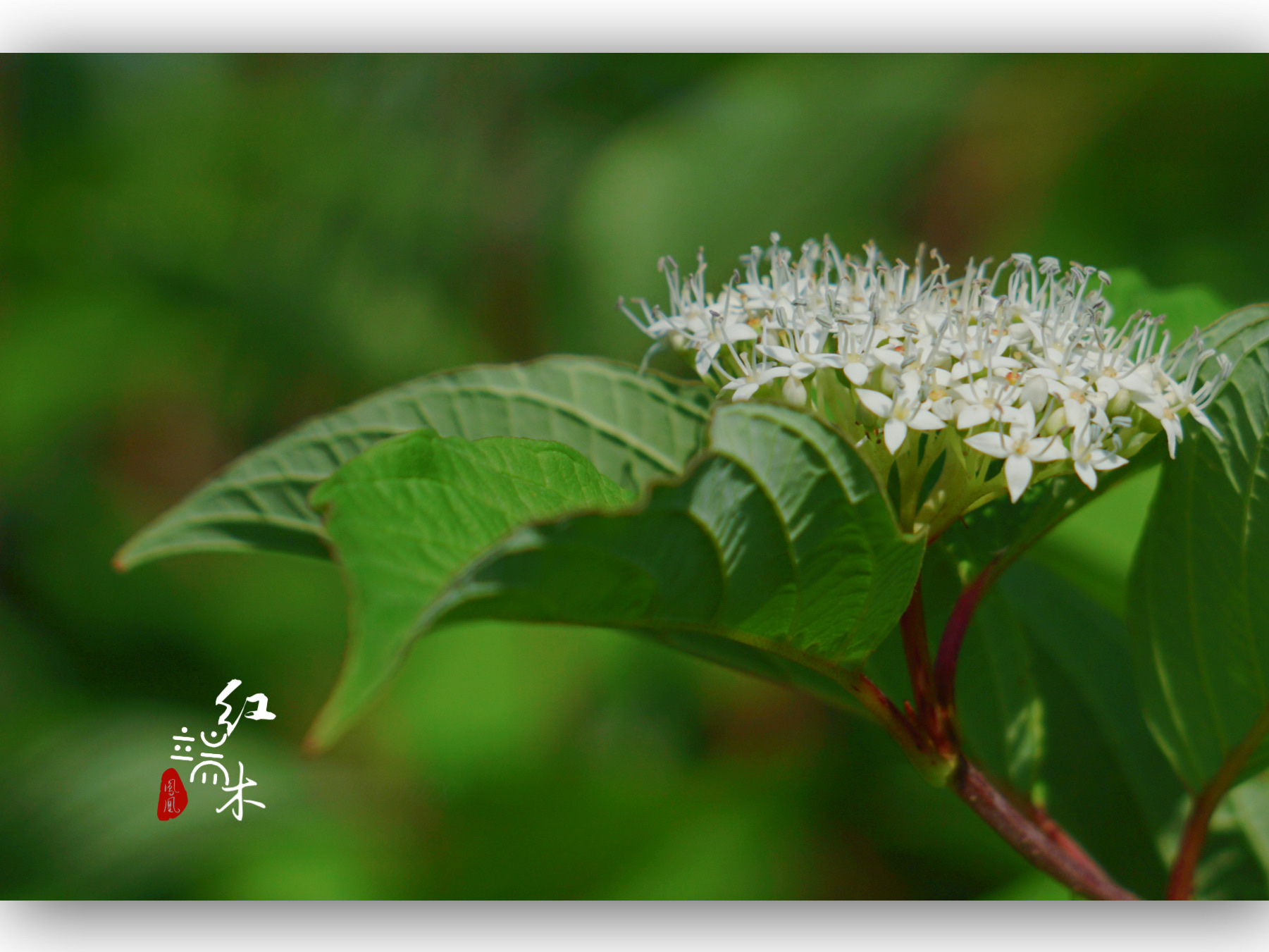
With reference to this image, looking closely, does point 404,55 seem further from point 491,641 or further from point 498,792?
point 498,792

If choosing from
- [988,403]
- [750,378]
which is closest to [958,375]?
[988,403]

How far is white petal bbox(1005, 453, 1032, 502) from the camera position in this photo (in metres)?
0.53

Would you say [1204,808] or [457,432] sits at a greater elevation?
[457,432]

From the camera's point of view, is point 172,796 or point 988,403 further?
point 172,796

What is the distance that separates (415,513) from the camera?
466mm

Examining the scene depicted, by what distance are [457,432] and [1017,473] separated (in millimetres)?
384

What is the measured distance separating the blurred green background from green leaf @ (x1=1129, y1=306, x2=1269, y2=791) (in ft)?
2.90

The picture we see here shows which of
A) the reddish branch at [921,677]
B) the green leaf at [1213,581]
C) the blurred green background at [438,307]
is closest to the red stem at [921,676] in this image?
the reddish branch at [921,677]

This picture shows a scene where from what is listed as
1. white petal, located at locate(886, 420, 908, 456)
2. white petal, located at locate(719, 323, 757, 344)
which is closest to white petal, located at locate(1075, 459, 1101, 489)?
white petal, located at locate(886, 420, 908, 456)

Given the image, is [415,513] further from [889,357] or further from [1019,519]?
[1019,519]

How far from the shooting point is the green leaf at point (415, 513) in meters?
0.39

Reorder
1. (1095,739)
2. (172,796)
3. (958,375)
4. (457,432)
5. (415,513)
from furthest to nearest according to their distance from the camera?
1. (172,796)
2. (1095,739)
3. (457,432)
4. (958,375)
5. (415,513)

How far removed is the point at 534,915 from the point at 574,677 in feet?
3.30

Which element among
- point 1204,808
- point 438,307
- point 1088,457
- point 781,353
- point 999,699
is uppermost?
point 438,307
